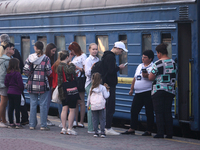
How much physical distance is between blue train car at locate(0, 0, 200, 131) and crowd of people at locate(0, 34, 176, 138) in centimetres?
55

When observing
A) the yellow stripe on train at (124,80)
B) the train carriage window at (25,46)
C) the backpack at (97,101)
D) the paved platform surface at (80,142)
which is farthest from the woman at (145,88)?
the train carriage window at (25,46)

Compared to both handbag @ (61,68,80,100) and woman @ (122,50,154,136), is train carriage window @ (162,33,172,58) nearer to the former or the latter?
woman @ (122,50,154,136)

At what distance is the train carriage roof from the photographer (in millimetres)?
9320

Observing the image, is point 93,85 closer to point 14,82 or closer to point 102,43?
point 14,82

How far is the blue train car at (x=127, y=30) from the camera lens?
8.06 m

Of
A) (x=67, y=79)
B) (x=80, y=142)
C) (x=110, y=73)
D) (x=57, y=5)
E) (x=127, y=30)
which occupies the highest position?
(x=57, y=5)

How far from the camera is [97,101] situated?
7.76m

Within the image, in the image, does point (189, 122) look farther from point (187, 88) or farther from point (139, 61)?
point (139, 61)

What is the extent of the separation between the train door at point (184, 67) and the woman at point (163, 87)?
→ 544 millimetres

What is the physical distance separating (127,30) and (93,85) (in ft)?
6.93

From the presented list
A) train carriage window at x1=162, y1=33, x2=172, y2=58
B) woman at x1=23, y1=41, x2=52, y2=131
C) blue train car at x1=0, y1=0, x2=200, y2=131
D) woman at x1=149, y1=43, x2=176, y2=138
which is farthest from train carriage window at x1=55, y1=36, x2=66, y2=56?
woman at x1=149, y1=43, x2=176, y2=138

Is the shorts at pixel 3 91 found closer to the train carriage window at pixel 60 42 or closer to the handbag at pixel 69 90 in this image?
the handbag at pixel 69 90

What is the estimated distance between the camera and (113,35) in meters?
9.77

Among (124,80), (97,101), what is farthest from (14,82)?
(124,80)
